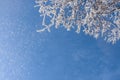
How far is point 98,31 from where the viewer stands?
51.7ft

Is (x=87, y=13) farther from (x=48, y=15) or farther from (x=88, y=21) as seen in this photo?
(x=48, y=15)

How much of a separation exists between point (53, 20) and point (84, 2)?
3.83 ft

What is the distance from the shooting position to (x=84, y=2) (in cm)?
1554

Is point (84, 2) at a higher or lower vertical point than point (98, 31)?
higher

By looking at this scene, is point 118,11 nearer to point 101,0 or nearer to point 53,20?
point 101,0

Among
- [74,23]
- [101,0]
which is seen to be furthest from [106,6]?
[74,23]

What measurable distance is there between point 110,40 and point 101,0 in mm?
1386

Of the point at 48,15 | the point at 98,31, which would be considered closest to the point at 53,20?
the point at 48,15

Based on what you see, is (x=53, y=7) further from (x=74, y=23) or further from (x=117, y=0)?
(x=117, y=0)

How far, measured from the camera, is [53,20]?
15500mm

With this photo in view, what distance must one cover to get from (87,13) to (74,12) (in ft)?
1.59

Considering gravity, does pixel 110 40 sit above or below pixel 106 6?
below

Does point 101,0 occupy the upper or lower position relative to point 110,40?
upper

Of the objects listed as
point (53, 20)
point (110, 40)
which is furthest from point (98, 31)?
point (53, 20)
